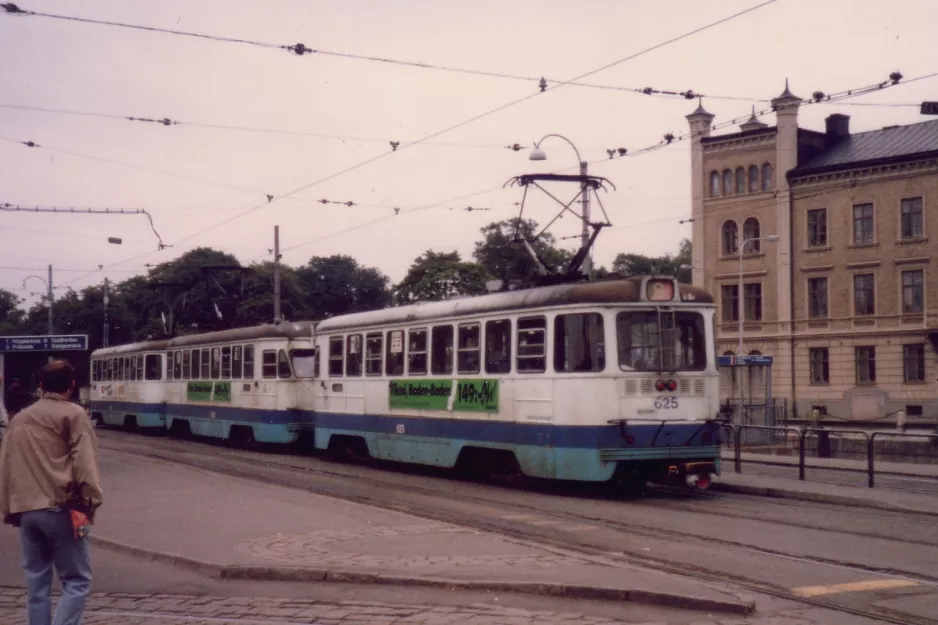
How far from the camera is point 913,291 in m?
52.2

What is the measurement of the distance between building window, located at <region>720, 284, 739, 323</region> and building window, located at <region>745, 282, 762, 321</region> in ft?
2.30

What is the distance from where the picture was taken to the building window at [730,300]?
191 ft

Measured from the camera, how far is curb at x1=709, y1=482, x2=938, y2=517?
566 inches

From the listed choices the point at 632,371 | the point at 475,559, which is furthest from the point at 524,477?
the point at 475,559

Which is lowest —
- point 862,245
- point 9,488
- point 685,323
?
point 9,488

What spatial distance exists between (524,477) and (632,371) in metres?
2.94

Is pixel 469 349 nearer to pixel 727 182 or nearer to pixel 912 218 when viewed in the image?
pixel 912 218

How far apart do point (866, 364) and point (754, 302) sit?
21.7 ft

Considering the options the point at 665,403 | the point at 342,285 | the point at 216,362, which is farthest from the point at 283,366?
the point at 342,285

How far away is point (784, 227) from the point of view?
185 feet

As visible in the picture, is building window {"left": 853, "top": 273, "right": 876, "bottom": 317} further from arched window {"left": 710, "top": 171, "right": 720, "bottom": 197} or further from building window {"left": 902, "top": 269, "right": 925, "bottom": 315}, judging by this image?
arched window {"left": 710, "top": 171, "right": 720, "bottom": 197}

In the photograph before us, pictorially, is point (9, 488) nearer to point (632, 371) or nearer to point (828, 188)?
point (632, 371)

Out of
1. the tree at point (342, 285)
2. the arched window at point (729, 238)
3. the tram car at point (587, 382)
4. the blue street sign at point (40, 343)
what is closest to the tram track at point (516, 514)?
the tram car at point (587, 382)

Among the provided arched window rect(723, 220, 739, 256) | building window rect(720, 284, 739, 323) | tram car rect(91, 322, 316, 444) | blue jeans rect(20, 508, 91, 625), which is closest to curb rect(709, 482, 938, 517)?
→ blue jeans rect(20, 508, 91, 625)
